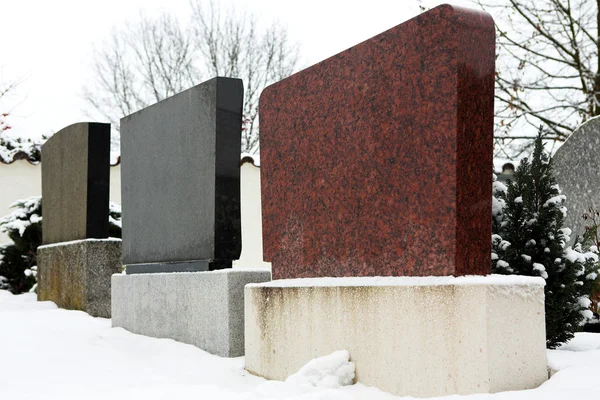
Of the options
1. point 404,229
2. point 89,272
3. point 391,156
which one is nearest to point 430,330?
point 404,229

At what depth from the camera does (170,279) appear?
5.93 m

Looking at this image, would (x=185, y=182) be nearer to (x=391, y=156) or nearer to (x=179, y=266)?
(x=179, y=266)

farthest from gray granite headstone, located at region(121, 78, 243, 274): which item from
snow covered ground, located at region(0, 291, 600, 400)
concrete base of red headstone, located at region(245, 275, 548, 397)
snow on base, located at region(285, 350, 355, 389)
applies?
snow on base, located at region(285, 350, 355, 389)

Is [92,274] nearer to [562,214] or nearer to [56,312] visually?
[56,312]

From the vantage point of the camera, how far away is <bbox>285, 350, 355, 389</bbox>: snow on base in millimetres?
3816

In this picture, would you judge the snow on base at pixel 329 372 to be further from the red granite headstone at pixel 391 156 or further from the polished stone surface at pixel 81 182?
the polished stone surface at pixel 81 182

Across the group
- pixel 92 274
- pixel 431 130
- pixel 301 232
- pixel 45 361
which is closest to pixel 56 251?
pixel 92 274

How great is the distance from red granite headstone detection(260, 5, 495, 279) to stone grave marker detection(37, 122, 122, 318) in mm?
3293

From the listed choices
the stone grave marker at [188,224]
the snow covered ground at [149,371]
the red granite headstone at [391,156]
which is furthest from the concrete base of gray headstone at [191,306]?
the red granite headstone at [391,156]

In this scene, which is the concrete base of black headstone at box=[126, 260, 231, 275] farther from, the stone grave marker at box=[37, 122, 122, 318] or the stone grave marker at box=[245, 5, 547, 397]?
the stone grave marker at box=[37, 122, 122, 318]

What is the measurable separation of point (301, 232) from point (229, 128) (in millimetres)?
1235

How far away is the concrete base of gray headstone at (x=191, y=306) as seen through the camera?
5191mm

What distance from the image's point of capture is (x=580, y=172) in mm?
7895

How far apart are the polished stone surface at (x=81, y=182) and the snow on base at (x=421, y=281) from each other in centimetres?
392
